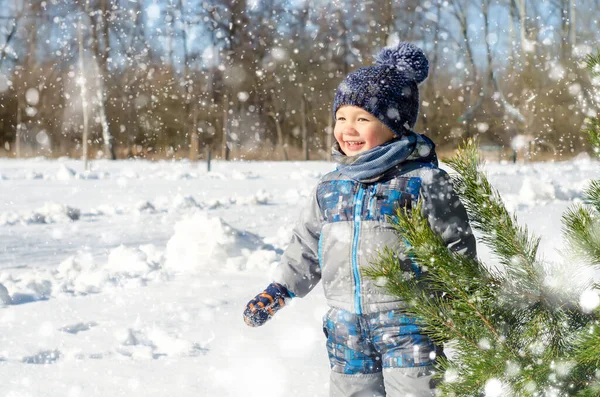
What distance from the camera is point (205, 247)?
18.0ft

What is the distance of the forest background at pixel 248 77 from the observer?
67.1 ft

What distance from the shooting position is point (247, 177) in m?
16.2

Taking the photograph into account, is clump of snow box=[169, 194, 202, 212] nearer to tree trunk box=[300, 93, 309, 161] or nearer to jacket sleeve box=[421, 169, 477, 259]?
jacket sleeve box=[421, 169, 477, 259]

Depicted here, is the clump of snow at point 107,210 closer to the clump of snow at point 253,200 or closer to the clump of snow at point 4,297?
the clump of snow at point 253,200

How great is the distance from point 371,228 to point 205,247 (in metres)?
3.65

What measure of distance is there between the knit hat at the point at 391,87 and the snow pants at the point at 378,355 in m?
0.67

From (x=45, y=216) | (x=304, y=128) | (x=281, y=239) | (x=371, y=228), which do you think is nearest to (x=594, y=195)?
(x=371, y=228)

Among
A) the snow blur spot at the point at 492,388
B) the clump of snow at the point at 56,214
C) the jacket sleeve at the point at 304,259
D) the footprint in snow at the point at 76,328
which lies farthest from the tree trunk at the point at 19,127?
the snow blur spot at the point at 492,388

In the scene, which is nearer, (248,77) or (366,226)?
(366,226)

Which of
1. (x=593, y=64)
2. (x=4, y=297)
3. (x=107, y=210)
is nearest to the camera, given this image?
(x=593, y=64)

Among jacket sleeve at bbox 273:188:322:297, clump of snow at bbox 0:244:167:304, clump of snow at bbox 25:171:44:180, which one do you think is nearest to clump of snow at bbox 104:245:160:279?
clump of snow at bbox 0:244:167:304

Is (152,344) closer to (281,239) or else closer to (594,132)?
(594,132)

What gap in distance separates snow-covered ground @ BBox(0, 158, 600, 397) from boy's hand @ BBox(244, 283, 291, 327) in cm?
78

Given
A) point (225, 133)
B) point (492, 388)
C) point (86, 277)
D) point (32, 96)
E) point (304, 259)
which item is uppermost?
point (32, 96)
